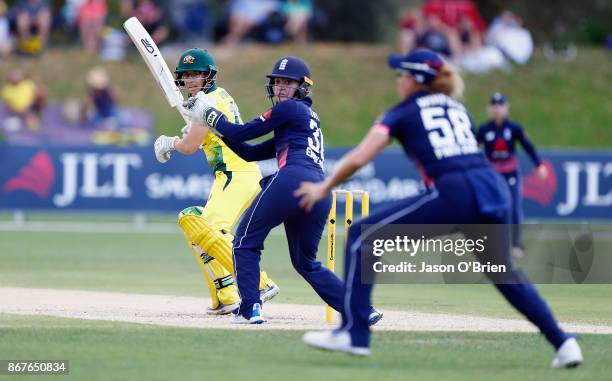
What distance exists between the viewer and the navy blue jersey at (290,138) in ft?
32.4

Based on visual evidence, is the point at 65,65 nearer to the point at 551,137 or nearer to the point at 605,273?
the point at 551,137

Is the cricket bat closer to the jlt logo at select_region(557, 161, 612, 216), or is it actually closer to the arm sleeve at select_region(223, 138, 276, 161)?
the arm sleeve at select_region(223, 138, 276, 161)

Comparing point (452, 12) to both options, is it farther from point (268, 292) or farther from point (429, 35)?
point (268, 292)

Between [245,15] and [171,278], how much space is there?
16.9 m

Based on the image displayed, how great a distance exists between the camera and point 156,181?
79.0 feet

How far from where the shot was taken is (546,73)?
107 feet

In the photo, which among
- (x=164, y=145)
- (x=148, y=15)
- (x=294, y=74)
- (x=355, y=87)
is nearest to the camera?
(x=294, y=74)

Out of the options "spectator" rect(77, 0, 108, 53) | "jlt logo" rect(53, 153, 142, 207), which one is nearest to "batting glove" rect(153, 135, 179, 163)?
"jlt logo" rect(53, 153, 142, 207)

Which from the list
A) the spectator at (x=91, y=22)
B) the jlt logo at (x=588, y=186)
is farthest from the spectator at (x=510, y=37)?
the spectator at (x=91, y=22)

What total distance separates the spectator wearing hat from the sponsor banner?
467 centimetres

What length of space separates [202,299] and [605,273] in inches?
261

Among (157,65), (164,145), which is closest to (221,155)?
(164,145)

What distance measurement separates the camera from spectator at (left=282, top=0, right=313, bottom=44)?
102 ft

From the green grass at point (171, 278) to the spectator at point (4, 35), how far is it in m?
10.8
